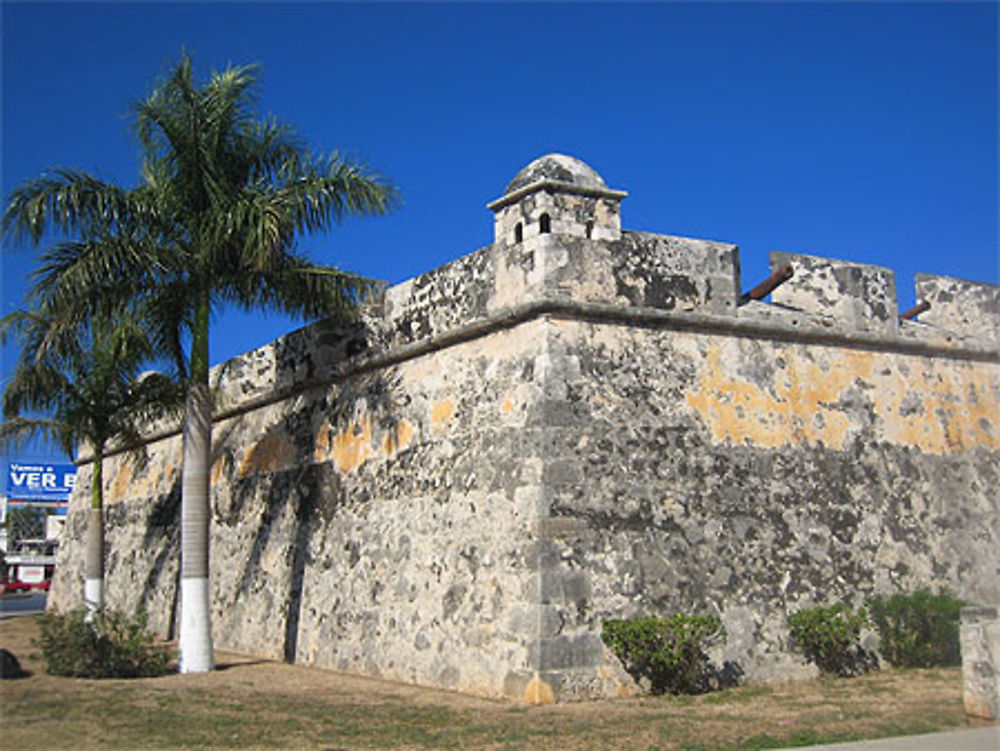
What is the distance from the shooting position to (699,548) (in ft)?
31.7

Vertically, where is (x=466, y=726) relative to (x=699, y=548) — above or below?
below

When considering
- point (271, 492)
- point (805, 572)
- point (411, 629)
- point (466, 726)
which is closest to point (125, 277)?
point (271, 492)

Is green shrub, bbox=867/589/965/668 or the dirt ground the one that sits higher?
green shrub, bbox=867/589/965/668

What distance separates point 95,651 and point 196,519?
153 centimetres

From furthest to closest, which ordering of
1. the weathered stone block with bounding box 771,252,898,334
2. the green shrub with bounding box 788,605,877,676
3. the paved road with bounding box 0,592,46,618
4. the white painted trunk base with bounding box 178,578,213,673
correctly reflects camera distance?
the paved road with bounding box 0,592,46,618, the weathered stone block with bounding box 771,252,898,334, the white painted trunk base with bounding box 178,578,213,673, the green shrub with bounding box 788,605,877,676

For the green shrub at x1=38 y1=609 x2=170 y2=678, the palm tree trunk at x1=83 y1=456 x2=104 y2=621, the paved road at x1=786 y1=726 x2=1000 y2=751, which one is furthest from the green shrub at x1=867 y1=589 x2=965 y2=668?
the palm tree trunk at x1=83 y1=456 x2=104 y2=621

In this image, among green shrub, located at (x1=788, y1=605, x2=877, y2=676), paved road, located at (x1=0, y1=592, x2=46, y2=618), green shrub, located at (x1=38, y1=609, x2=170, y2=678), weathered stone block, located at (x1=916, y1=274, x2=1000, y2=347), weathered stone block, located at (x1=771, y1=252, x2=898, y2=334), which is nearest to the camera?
green shrub, located at (x1=788, y1=605, x2=877, y2=676)

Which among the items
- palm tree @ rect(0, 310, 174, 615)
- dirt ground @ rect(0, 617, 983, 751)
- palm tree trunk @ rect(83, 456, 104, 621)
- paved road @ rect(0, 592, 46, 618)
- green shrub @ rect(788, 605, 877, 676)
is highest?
palm tree @ rect(0, 310, 174, 615)

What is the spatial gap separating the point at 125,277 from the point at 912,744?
841 centimetres

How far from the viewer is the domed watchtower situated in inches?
390

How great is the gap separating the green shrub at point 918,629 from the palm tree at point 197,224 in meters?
6.26

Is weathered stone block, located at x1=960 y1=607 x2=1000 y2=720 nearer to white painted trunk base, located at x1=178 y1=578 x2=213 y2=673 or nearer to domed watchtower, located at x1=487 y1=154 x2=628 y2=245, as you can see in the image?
domed watchtower, located at x1=487 y1=154 x2=628 y2=245

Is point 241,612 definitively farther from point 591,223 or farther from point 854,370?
point 854,370

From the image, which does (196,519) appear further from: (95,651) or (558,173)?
(558,173)
